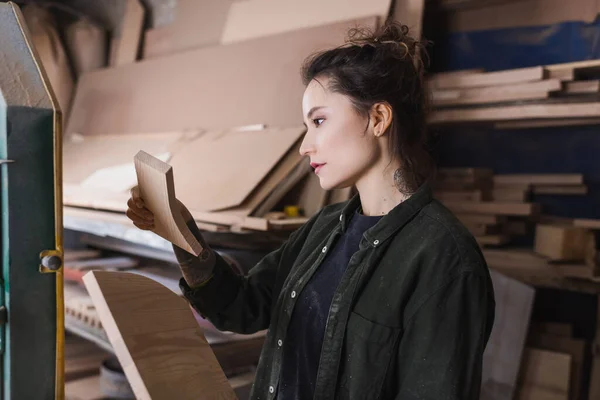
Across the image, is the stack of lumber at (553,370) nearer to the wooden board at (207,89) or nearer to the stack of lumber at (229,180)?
the stack of lumber at (229,180)

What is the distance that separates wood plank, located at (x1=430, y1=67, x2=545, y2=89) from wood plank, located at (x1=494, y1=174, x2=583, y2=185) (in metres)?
0.57

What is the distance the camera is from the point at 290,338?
1242mm

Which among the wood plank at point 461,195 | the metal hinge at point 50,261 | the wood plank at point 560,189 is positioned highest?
the wood plank at point 560,189

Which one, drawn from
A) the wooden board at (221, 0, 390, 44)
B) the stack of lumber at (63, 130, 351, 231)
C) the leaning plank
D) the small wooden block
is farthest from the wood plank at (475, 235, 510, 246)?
the leaning plank

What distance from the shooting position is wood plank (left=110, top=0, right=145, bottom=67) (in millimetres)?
3682

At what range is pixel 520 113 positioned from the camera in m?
2.15

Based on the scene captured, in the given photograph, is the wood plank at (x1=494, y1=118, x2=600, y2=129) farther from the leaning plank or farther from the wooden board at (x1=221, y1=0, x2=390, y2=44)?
the leaning plank

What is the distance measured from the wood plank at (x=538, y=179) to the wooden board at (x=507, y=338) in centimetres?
48

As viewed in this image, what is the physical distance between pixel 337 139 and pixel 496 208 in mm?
1550

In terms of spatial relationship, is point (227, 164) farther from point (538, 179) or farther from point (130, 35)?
point (130, 35)

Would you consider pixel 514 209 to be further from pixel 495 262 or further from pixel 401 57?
pixel 401 57

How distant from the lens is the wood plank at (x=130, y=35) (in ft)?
12.1

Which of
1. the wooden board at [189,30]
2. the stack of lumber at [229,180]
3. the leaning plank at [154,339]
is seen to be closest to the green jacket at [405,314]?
the leaning plank at [154,339]

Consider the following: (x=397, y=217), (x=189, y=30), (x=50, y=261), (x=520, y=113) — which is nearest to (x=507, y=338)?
(x=520, y=113)
